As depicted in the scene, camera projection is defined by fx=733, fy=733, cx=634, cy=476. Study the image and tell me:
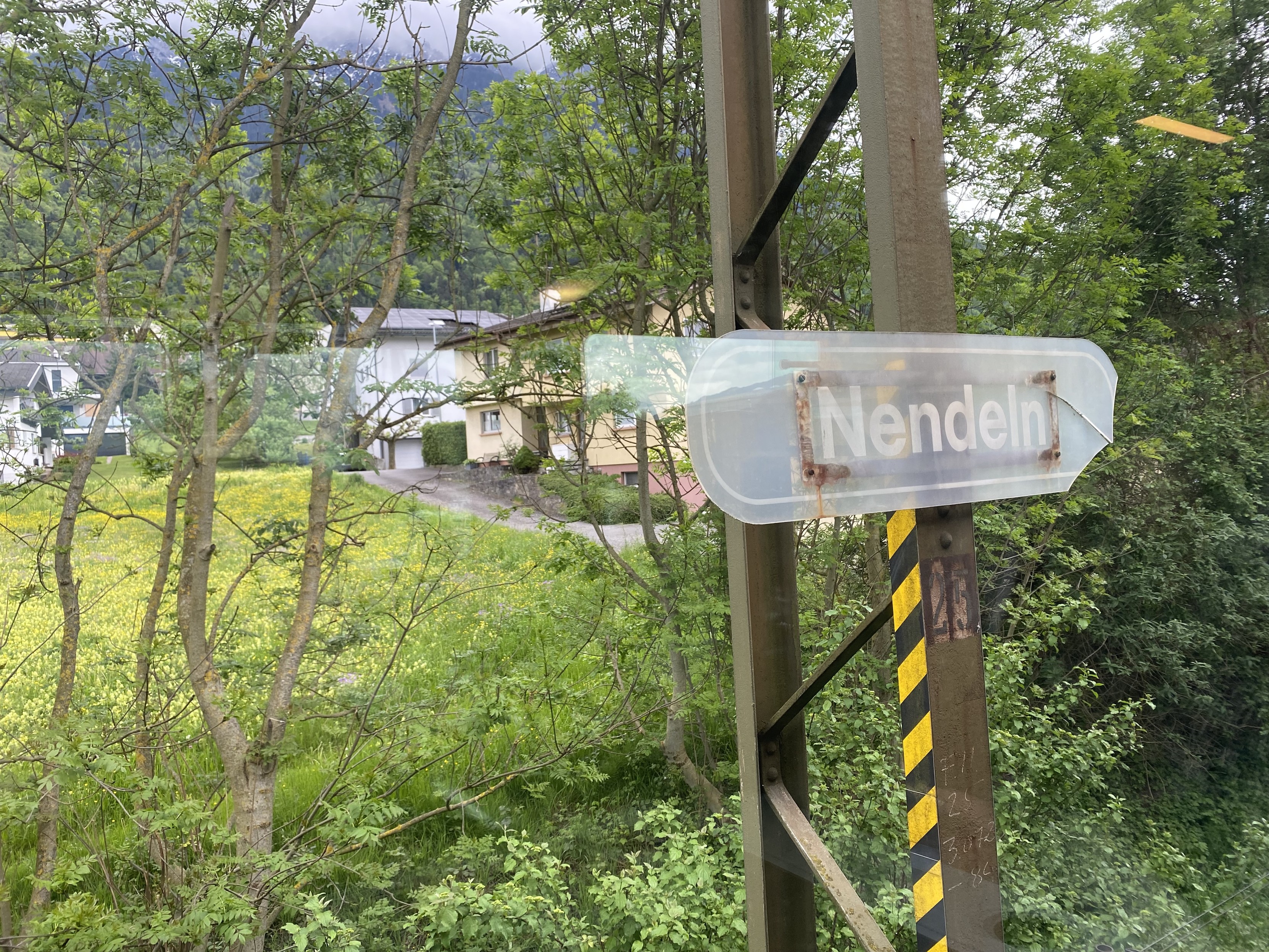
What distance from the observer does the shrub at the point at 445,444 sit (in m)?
2.74

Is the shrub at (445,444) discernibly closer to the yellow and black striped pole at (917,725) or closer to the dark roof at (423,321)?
the dark roof at (423,321)

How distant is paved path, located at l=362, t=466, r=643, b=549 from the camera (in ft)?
8.97

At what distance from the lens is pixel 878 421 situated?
103 cm

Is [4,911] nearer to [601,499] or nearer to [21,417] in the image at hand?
[21,417]

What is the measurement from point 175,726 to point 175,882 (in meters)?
0.46

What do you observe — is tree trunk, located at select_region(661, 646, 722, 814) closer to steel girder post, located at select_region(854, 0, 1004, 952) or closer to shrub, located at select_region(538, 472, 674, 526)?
shrub, located at select_region(538, 472, 674, 526)

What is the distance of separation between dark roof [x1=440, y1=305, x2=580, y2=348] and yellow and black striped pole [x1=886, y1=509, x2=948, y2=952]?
207cm

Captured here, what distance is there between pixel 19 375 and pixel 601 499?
2.04 metres

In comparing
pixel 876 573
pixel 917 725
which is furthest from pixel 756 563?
pixel 876 573

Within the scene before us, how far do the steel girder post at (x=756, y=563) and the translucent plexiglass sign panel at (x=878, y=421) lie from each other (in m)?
0.65

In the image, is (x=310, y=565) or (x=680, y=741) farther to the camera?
(x=680, y=741)

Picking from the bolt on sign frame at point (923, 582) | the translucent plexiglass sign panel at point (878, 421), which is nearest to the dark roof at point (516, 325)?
the bolt on sign frame at point (923, 582)

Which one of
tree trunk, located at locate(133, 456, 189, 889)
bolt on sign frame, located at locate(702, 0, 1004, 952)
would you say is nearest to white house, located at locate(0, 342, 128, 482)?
tree trunk, located at locate(133, 456, 189, 889)

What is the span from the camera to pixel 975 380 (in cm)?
110
